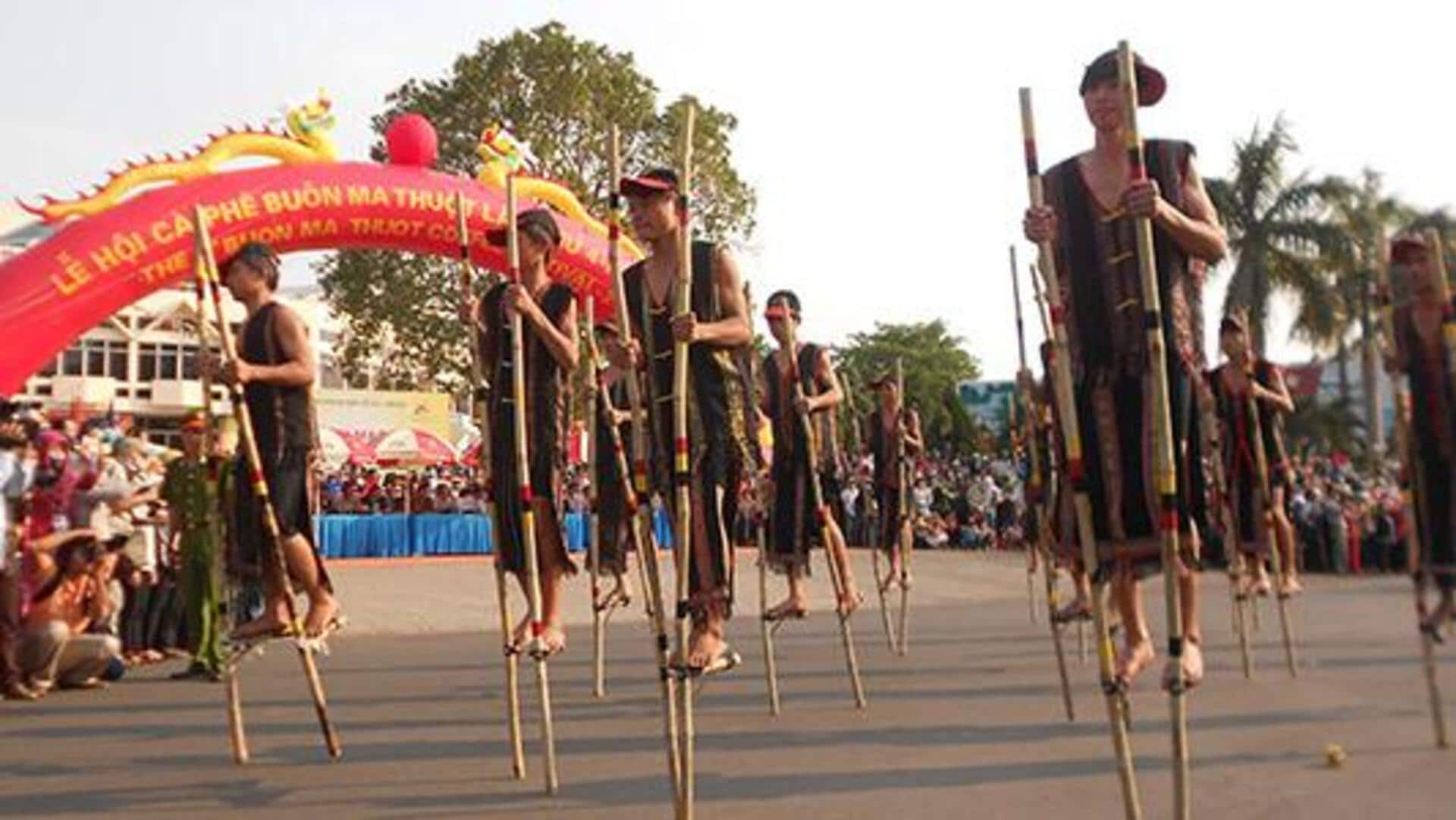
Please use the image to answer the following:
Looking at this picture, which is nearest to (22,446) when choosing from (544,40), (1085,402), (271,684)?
(271,684)

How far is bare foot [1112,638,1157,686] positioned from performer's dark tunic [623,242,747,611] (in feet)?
5.97

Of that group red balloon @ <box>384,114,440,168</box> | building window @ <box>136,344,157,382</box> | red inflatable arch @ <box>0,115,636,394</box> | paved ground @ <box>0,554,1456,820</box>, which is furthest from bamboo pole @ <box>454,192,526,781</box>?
building window @ <box>136,344,157,382</box>

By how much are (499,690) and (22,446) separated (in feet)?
11.0

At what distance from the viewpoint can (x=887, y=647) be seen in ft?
35.2

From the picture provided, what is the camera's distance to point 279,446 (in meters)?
6.29

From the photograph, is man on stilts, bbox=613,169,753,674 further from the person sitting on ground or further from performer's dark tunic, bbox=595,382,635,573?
the person sitting on ground

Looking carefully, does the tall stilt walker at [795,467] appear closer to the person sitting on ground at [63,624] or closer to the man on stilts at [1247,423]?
the man on stilts at [1247,423]

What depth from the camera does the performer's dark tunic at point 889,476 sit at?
10484 mm

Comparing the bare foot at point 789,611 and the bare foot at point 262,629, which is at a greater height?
the bare foot at point 262,629

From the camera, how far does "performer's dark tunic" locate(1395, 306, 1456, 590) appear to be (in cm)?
384

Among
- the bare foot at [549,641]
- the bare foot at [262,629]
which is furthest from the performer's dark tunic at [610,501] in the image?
the bare foot at [262,629]

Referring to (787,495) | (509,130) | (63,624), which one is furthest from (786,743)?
(509,130)

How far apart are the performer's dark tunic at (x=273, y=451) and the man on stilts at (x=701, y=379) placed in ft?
5.46

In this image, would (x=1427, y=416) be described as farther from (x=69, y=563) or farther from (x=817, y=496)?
(x=69, y=563)
